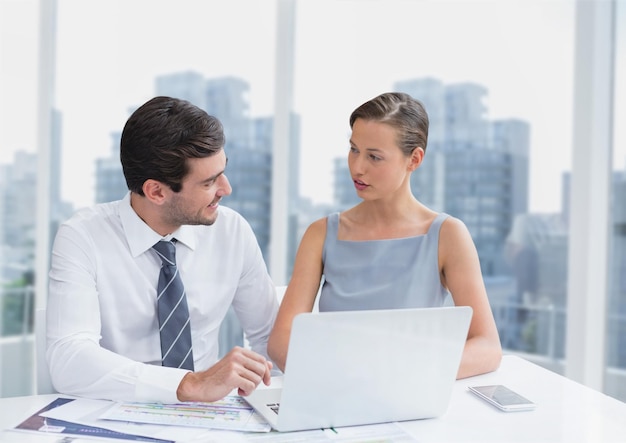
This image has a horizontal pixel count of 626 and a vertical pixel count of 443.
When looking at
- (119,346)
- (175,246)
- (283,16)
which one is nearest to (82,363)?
(119,346)

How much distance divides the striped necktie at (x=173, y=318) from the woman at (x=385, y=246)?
0.70 feet

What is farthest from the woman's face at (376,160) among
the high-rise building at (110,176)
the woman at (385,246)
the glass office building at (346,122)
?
the high-rise building at (110,176)

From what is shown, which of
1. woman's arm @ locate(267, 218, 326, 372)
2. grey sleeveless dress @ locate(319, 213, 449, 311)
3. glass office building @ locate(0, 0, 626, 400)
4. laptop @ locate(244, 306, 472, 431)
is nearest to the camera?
laptop @ locate(244, 306, 472, 431)

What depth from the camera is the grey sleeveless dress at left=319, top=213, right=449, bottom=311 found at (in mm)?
1724

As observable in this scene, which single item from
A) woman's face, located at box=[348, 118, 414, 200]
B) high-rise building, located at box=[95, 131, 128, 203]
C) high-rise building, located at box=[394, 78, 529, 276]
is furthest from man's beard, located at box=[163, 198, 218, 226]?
high-rise building, located at box=[95, 131, 128, 203]

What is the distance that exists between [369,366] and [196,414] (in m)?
0.35

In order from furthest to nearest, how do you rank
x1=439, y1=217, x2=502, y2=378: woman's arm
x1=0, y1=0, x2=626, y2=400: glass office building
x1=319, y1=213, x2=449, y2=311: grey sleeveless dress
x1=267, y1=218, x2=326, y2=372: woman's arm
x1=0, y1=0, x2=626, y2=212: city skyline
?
1. x1=0, y1=0, x2=626, y2=212: city skyline
2. x1=0, y1=0, x2=626, y2=400: glass office building
3. x1=319, y1=213, x2=449, y2=311: grey sleeveless dress
4. x1=267, y1=218, x2=326, y2=372: woman's arm
5. x1=439, y1=217, x2=502, y2=378: woman's arm

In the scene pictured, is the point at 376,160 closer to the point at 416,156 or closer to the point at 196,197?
the point at 416,156

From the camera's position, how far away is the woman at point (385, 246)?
1.67 meters

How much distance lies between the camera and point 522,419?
1205mm

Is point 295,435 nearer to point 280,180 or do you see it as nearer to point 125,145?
point 125,145

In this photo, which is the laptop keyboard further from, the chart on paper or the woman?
the woman

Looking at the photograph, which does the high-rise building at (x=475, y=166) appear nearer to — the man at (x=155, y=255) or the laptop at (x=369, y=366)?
the man at (x=155, y=255)

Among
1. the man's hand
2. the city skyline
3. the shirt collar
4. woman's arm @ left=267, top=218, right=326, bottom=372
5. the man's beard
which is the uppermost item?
the city skyline
